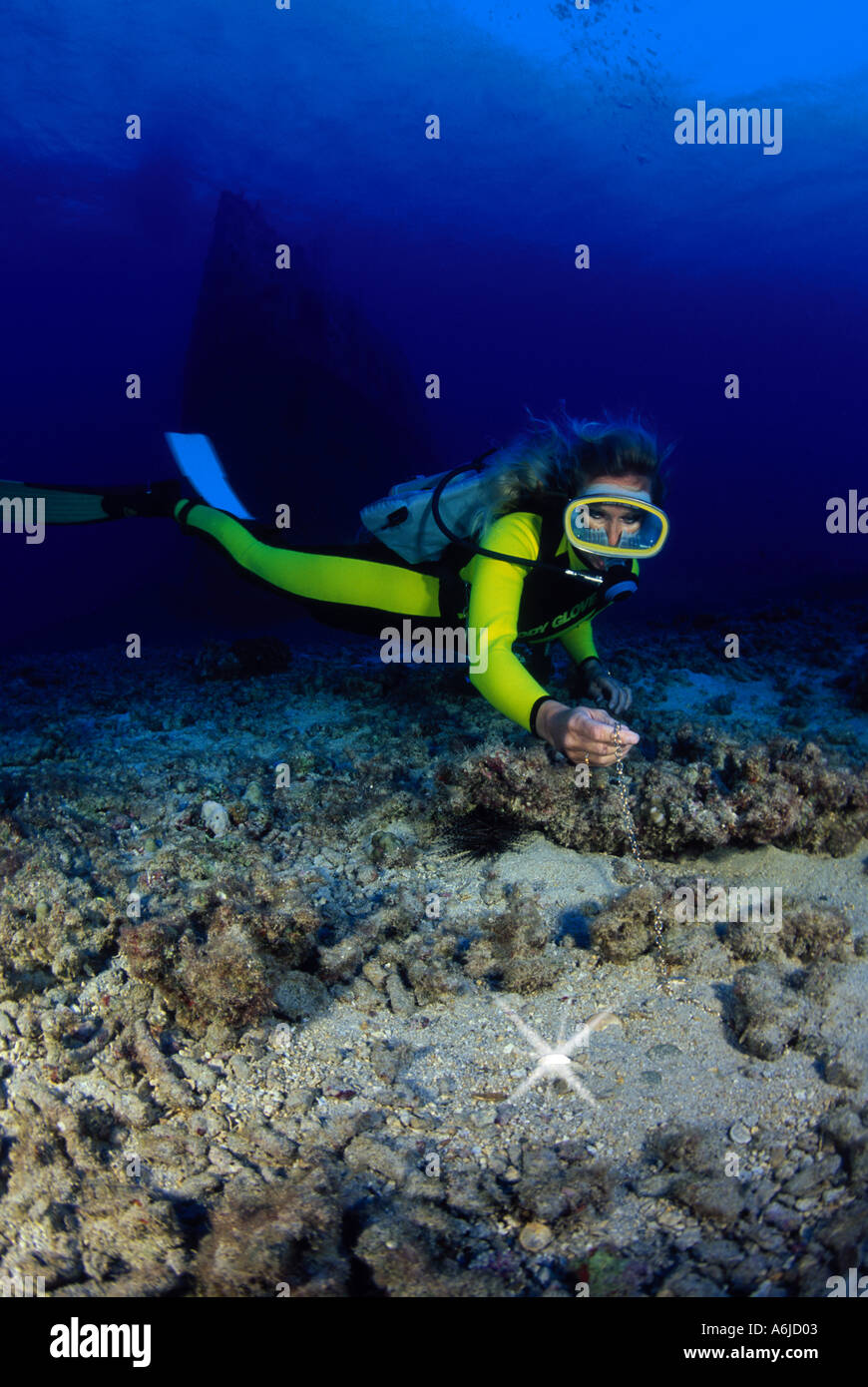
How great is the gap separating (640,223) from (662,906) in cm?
6798

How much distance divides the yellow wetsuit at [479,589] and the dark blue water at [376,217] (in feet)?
19.2

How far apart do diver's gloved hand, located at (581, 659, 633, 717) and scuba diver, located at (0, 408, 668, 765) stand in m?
0.01

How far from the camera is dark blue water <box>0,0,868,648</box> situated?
18.9m

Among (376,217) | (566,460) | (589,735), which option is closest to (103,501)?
(566,460)

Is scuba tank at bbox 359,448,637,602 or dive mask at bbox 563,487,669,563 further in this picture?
scuba tank at bbox 359,448,637,602

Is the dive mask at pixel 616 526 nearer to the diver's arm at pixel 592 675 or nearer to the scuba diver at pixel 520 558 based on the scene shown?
the scuba diver at pixel 520 558

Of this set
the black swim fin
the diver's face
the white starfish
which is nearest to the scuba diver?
the diver's face

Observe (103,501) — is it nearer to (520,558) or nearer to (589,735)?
(520,558)

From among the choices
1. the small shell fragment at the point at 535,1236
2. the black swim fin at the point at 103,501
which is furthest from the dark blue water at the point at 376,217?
the small shell fragment at the point at 535,1236

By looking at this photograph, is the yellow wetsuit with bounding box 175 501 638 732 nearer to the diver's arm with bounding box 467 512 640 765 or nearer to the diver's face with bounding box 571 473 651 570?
the diver's arm with bounding box 467 512 640 765

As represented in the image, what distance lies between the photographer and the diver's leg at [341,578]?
5.55 meters

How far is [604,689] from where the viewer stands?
5.71m

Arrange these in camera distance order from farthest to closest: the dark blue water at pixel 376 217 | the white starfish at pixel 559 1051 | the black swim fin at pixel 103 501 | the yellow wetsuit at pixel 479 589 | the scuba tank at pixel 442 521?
the dark blue water at pixel 376 217 → the black swim fin at pixel 103 501 → the scuba tank at pixel 442 521 → the yellow wetsuit at pixel 479 589 → the white starfish at pixel 559 1051

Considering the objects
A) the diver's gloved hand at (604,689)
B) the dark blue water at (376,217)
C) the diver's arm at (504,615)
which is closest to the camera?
the diver's arm at (504,615)
